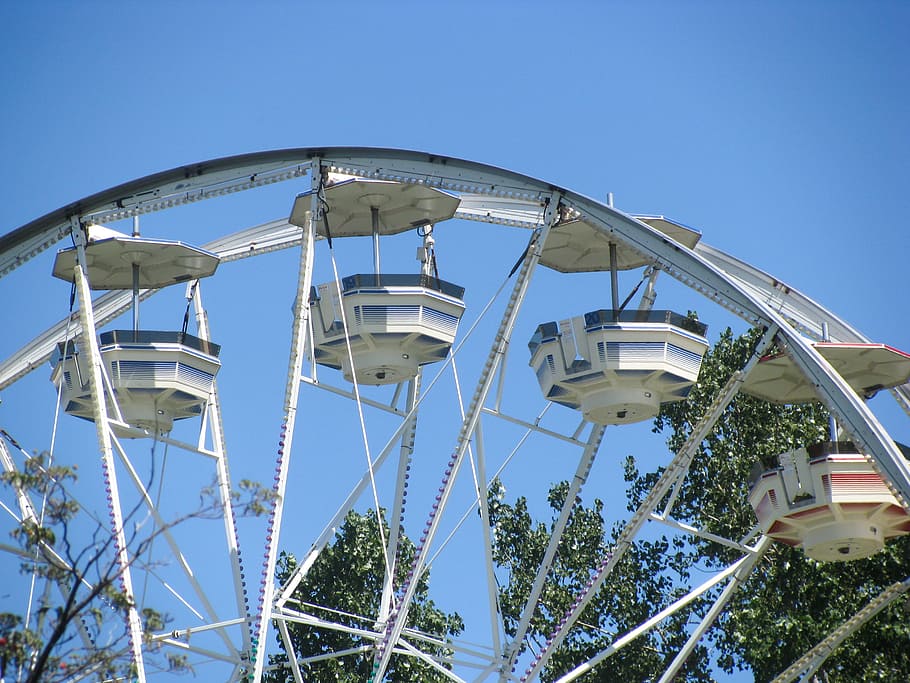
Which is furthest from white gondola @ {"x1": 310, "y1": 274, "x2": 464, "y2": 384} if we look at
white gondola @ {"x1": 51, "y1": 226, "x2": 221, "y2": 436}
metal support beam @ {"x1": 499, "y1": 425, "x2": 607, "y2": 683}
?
metal support beam @ {"x1": 499, "y1": 425, "x2": 607, "y2": 683}

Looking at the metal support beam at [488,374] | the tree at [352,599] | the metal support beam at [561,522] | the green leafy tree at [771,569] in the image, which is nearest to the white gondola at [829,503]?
the green leafy tree at [771,569]

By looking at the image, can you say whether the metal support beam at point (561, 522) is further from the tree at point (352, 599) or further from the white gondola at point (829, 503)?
the tree at point (352, 599)

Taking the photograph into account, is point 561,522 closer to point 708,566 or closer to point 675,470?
point 675,470

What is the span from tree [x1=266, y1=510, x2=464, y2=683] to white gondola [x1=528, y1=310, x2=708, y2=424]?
22.3m

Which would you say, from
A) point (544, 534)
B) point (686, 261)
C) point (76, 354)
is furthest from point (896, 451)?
point (544, 534)

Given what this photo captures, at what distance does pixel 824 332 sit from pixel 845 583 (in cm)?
1305

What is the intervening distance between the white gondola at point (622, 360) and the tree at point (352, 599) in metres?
22.3

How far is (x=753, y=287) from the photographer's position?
130ft

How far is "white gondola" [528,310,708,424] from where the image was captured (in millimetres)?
32594

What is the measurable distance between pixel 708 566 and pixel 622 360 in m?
→ 23.9

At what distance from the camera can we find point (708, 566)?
5453 centimetres

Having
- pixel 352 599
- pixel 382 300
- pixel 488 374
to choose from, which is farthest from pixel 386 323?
pixel 352 599

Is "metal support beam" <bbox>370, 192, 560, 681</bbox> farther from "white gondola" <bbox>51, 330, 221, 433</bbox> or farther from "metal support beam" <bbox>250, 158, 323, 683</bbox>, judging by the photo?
"white gondola" <bbox>51, 330, 221, 433</bbox>

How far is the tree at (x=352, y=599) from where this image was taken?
5500cm
